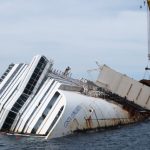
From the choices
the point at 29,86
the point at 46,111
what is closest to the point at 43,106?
the point at 46,111

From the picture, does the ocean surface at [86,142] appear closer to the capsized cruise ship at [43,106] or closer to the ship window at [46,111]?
the capsized cruise ship at [43,106]

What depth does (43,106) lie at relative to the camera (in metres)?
55.3

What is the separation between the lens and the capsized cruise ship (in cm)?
5381

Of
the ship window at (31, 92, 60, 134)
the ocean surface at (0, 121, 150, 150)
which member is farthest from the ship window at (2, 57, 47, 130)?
the ship window at (31, 92, 60, 134)

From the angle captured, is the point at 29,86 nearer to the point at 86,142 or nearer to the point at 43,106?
the point at 43,106

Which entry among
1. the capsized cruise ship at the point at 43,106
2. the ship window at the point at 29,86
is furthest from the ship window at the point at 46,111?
the ship window at the point at 29,86

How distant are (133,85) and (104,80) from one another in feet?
14.9

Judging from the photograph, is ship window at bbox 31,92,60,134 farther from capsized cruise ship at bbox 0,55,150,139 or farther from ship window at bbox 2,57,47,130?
ship window at bbox 2,57,47,130

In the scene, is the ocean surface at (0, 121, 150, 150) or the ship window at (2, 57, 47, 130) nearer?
the ocean surface at (0, 121, 150, 150)

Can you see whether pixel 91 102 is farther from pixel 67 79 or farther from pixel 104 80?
pixel 104 80

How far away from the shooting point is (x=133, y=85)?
80.2 metres

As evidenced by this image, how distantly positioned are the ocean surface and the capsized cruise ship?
3.77 feet

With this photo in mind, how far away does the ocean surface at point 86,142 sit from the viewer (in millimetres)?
48812

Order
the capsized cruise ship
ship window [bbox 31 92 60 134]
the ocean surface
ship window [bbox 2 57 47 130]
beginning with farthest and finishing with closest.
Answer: ship window [bbox 2 57 47 130] < ship window [bbox 31 92 60 134] < the capsized cruise ship < the ocean surface
